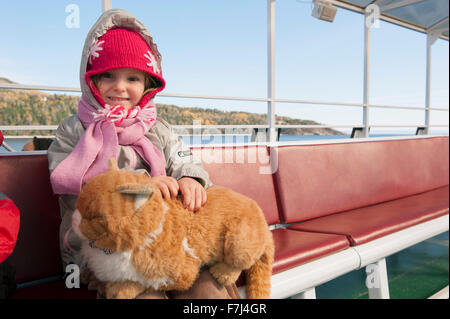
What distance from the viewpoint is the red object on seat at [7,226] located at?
2.15ft

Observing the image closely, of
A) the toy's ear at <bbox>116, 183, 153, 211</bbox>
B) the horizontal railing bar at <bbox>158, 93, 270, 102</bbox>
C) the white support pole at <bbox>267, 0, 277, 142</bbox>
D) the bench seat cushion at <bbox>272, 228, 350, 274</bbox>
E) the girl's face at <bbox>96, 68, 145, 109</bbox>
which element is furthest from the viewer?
the white support pole at <bbox>267, 0, 277, 142</bbox>

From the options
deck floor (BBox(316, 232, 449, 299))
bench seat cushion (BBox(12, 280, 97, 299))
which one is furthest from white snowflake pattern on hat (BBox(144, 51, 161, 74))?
deck floor (BBox(316, 232, 449, 299))

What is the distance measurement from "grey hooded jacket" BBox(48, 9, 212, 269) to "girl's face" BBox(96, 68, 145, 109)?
41 mm

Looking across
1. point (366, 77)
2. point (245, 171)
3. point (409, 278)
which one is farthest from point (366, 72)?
point (245, 171)

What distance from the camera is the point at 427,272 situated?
2148 millimetres

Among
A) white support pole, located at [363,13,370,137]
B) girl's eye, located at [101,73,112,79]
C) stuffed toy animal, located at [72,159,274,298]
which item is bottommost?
stuffed toy animal, located at [72,159,274,298]

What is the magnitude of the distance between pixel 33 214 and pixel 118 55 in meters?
0.56

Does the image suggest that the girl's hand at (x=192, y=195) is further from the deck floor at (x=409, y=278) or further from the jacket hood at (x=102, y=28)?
the deck floor at (x=409, y=278)

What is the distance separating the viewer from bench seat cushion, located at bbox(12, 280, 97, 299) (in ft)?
2.69

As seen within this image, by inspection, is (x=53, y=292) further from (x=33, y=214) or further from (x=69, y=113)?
(x=69, y=113)

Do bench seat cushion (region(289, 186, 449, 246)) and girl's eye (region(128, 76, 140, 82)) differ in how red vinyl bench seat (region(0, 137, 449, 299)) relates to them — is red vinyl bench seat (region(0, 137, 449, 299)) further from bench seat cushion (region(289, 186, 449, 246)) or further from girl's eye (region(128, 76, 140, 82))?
girl's eye (region(128, 76, 140, 82))
